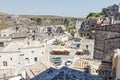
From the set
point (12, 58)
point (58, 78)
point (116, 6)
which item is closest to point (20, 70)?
point (12, 58)

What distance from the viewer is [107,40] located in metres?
25.9

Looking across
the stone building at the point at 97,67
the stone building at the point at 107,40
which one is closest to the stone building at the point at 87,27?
the stone building at the point at 107,40

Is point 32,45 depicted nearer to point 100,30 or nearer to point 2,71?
point 2,71

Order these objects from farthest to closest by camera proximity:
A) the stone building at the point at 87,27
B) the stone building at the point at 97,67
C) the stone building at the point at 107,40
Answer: the stone building at the point at 87,27, the stone building at the point at 107,40, the stone building at the point at 97,67

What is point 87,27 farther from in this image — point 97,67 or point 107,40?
point 97,67

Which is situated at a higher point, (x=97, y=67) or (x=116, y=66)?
(x=116, y=66)

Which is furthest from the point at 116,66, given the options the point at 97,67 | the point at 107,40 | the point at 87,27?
the point at 87,27

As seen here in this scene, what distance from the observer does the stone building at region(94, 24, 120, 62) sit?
2501cm

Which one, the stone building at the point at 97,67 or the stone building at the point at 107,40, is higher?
the stone building at the point at 107,40

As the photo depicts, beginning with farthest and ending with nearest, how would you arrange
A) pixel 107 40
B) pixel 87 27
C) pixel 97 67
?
pixel 87 27 < pixel 107 40 < pixel 97 67

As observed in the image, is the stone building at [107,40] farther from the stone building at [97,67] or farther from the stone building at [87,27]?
the stone building at [87,27]

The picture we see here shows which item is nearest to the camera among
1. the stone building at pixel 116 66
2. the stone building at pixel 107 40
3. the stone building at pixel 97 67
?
the stone building at pixel 116 66

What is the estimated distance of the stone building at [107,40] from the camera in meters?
25.0

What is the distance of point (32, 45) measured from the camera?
38.1 metres
